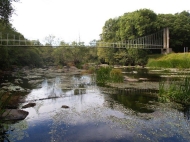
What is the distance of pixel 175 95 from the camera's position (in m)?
7.95

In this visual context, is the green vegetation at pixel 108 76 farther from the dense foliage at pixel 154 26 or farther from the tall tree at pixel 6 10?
the dense foliage at pixel 154 26

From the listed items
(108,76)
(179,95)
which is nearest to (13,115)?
(179,95)

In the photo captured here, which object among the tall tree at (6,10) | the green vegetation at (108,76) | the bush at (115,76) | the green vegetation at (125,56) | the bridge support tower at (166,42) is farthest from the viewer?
the bridge support tower at (166,42)

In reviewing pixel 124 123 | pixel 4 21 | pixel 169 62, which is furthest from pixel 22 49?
pixel 124 123

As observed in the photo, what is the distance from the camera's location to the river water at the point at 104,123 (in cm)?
474

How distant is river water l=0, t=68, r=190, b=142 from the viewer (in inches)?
187

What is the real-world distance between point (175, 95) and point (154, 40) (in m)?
33.3

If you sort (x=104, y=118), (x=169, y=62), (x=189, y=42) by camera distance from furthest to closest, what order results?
(x=189, y=42) < (x=169, y=62) < (x=104, y=118)

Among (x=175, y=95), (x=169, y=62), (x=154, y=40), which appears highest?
(x=154, y=40)

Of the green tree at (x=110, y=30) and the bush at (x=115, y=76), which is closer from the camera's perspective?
the bush at (x=115, y=76)

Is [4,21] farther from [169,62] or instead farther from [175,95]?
[169,62]

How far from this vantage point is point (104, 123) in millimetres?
5703

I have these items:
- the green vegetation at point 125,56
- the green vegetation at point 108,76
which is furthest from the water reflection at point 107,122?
the green vegetation at point 125,56

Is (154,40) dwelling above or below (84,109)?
above
